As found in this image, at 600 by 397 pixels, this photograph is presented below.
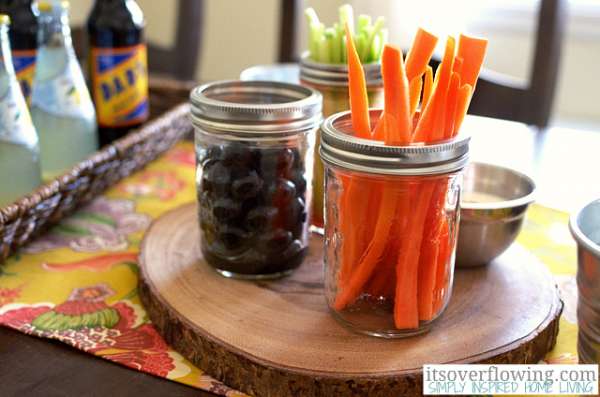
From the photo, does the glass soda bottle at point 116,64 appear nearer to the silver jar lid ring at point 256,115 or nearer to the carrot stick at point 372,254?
the silver jar lid ring at point 256,115

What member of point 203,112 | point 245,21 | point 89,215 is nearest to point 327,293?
point 203,112

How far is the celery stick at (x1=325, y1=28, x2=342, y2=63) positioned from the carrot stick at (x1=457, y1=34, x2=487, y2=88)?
0.73 ft

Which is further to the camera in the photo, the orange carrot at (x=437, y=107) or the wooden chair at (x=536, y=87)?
the wooden chair at (x=536, y=87)

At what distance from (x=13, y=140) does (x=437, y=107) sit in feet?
1.54

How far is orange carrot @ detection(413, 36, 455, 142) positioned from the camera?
55 cm

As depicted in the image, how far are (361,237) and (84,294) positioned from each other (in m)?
0.29

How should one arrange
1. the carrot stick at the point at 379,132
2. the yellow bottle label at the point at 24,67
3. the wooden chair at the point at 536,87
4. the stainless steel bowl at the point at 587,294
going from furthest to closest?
the wooden chair at the point at 536,87 < the yellow bottle label at the point at 24,67 < the carrot stick at the point at 379,132 < the stainless steel bowl at the point at 587,294

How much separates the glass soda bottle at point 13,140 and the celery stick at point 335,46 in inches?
13.1

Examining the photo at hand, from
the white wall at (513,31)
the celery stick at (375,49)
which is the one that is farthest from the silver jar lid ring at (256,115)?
the white wall at (513,31)

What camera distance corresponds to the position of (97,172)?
0.86 m

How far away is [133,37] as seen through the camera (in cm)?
98

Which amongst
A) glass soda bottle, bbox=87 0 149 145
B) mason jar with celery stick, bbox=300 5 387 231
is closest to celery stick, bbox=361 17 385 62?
mason jar with celery stick, bbox=300 5 387 231

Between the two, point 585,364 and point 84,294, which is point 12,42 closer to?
point 84,294

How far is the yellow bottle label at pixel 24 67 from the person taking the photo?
2.93ft
